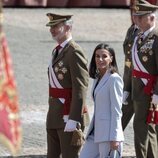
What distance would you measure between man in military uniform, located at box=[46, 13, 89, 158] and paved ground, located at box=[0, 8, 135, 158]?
1785 millimetres

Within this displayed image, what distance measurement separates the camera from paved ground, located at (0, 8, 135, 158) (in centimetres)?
1010

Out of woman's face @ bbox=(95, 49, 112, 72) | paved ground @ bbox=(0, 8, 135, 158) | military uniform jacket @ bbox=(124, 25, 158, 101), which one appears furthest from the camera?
paved ground @ bbox=(0, 8, 135, 158)

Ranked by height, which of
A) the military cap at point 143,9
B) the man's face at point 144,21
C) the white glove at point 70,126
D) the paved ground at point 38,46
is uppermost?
the military cap at point 143,9

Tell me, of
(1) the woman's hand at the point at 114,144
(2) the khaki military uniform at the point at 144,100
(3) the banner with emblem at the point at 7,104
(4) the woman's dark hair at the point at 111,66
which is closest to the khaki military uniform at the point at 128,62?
(2) the khaki military uniform at the point at 144,100

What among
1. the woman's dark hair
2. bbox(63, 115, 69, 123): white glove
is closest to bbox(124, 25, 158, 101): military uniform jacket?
the woman's dark hair

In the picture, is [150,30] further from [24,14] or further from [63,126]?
[24,14]

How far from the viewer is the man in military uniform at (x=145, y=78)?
7938 millimetres

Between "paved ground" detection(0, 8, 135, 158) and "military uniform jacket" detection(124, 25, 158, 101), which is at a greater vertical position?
"military uniform jacket" detection(124, 25, 158, 101)

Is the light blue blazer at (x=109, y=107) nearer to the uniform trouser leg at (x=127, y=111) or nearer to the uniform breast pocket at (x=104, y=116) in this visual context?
the uniform breast pocket at (x=104, y=116)

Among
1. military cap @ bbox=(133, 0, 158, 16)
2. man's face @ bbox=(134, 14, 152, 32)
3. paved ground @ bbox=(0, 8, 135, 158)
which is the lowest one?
paved ground @ bbox=(0, 8, 135, 158)

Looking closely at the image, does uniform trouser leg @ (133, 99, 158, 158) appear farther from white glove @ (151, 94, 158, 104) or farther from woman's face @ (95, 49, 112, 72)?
woman's face @ (95, 49, 112, 72)

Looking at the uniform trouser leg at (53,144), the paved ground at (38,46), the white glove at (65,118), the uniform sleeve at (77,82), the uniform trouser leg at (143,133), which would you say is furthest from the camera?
the paved ground at (38,46)

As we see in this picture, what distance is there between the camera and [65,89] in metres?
7.33

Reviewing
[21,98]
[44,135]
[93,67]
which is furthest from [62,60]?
[21,98]
